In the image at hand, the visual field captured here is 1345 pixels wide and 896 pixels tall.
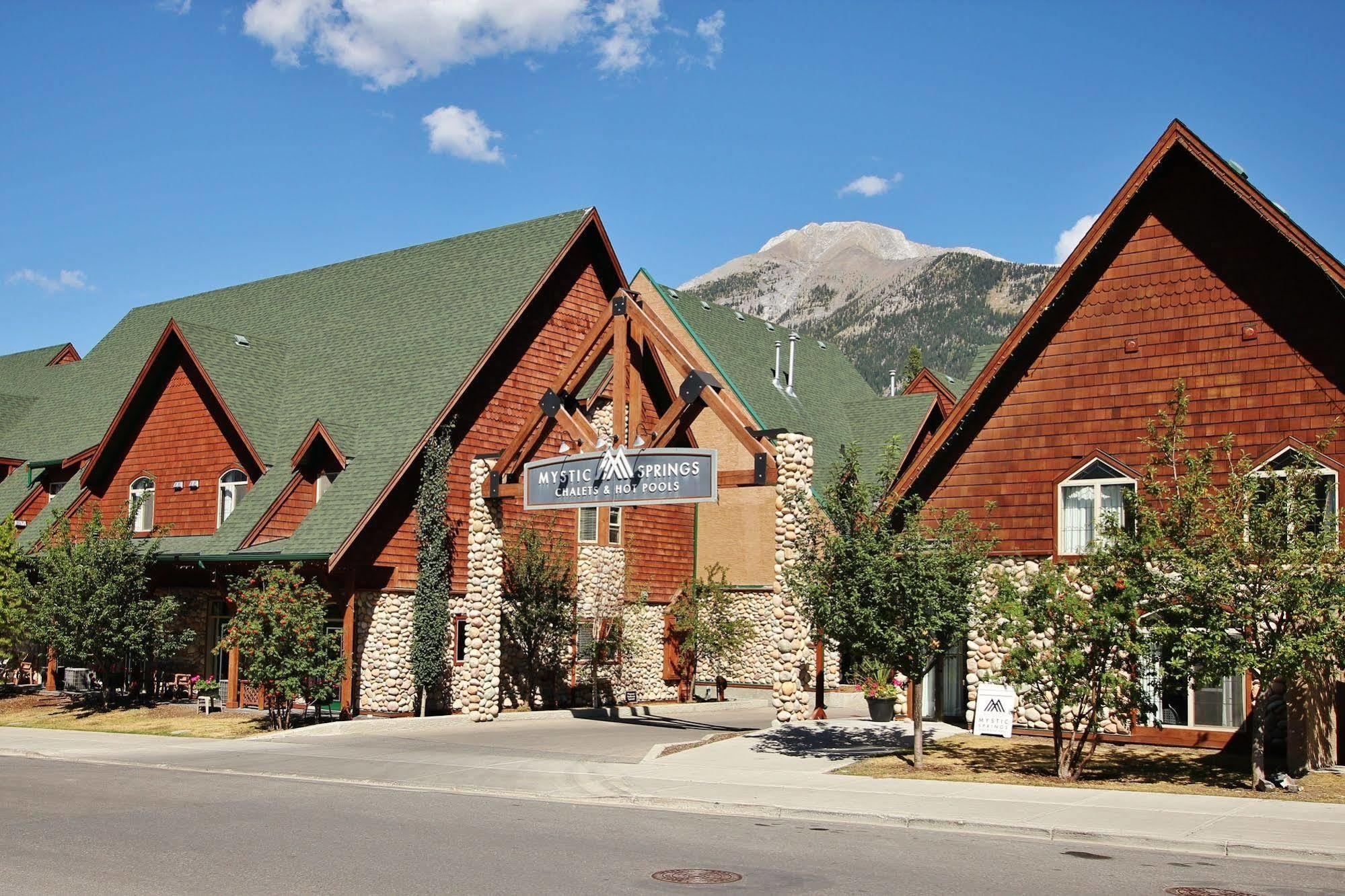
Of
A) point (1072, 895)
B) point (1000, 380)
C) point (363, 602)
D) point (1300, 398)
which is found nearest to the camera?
point (1072, 895)

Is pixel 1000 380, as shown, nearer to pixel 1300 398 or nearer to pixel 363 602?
pixel 1300 398

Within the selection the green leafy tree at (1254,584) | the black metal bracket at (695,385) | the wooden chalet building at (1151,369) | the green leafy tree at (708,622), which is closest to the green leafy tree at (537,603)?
the green leafy tree at (708,622)

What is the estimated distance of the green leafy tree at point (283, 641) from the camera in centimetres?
2652

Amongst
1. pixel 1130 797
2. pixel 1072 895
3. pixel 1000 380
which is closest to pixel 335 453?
pixel 1000 380

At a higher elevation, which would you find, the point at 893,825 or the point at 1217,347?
A: the point at 1217,347

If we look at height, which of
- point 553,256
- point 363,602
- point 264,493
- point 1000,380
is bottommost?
point 363,602

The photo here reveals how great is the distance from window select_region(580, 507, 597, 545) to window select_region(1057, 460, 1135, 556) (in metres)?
14.6

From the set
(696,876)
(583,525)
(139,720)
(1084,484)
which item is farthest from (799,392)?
(696,876)

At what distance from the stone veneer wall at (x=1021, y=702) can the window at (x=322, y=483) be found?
16.2 metres

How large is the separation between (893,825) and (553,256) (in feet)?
74.3

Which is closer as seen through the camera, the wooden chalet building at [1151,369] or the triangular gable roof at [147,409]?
the wooden chalet building at [1151,369]

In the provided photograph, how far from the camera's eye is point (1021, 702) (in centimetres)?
2319

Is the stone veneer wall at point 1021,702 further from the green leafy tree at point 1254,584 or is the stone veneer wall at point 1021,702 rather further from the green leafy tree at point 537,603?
the green leafy tree at point 537,603

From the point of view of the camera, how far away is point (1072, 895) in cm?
1036
